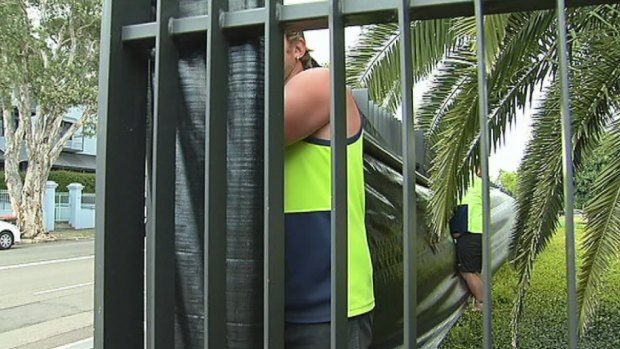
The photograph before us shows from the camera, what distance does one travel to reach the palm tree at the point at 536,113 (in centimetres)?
356

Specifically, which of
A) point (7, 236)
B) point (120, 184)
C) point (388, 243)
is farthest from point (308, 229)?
point (7, 236)

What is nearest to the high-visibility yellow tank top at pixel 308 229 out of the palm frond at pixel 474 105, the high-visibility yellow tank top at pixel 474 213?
the palm frond at pixel 474 105

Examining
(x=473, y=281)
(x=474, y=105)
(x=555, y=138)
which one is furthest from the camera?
(x=473, y=281)

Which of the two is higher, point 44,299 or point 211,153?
point 211,153

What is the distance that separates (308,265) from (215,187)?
1.10 feet

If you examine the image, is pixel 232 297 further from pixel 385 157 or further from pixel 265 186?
pixel 385 157

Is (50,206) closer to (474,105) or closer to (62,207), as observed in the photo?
(62,207)

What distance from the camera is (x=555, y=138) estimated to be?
12.6 feet

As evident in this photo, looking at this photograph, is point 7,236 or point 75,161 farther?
point 75,161

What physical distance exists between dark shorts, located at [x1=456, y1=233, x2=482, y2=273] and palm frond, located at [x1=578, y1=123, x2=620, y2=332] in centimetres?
142

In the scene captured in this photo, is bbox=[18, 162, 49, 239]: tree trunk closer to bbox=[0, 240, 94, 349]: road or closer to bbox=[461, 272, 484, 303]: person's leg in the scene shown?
bbox=[0, 240, 94, 349]: road

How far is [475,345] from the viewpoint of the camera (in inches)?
238

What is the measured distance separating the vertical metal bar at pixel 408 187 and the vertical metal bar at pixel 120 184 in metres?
0.65

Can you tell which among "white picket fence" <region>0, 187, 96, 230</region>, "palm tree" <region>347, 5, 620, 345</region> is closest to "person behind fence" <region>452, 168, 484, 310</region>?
"palm tree" <region>347, 5, 620, 345</region>
